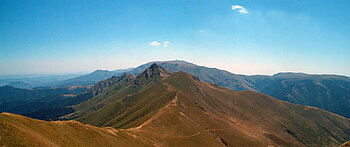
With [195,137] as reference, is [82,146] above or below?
above

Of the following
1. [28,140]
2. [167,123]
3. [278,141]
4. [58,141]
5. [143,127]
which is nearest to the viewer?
[28,140]

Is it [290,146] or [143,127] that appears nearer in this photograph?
[143,127]

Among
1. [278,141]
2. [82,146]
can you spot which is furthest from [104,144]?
[278,141]

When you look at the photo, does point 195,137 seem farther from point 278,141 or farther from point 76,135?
point 278,141

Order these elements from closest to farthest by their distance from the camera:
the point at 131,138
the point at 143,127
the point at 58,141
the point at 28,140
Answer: the point at 28,140 → the point at 58,141 → the point at 131,138 → the point at 143,127

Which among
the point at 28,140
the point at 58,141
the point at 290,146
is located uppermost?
the point at 28,140

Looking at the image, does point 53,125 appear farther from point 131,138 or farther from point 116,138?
point 131,138
